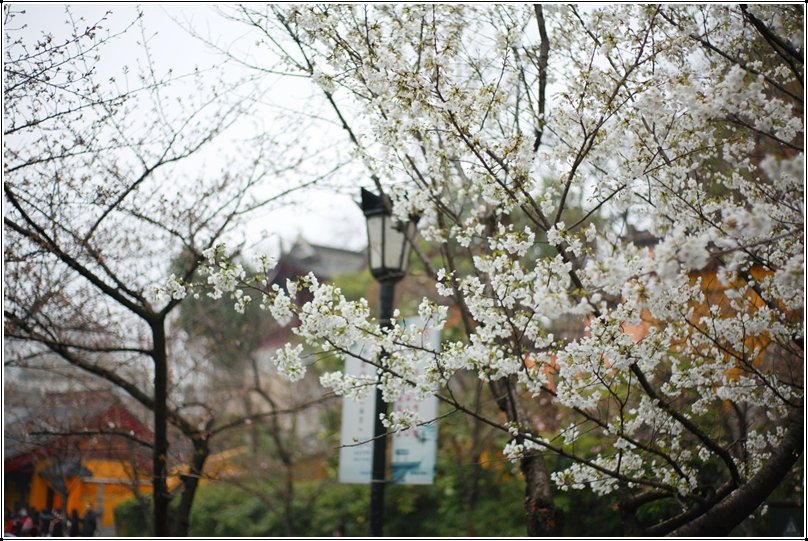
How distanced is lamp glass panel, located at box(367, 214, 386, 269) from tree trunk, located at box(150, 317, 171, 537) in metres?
1.46

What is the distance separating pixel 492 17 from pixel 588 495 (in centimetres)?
554

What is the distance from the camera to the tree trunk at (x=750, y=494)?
10.4ft

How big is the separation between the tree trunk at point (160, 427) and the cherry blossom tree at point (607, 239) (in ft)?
4.45

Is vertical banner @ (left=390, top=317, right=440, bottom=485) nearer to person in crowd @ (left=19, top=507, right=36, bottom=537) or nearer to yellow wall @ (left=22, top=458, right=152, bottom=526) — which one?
person in crowd @ (left=19, top=507, right=36, bottom=537)

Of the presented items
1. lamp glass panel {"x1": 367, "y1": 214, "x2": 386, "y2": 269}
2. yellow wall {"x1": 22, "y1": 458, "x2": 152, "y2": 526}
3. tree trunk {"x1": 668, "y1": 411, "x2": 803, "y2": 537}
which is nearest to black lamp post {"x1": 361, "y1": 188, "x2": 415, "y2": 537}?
lamp glass panel {"x1": 367, "y1": 214, "x2": 386, "y2": 269}

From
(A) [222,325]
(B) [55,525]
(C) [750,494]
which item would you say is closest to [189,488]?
(A) [222,325]

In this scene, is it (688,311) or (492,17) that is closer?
(688,311)

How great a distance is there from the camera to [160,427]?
5109 mm

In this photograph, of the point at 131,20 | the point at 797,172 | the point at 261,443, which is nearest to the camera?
the point at 797,172

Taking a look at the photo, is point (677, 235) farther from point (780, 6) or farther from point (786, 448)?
point (780, 6)

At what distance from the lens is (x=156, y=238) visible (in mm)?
5844

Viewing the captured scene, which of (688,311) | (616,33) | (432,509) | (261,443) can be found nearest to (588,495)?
(432,509)

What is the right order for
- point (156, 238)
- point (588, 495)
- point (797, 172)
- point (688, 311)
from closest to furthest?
1. point (797, 172)
2. point (688, 311)
3. point (156, 238)
4. point (588, 495)

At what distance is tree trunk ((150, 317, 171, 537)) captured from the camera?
4816 mm
